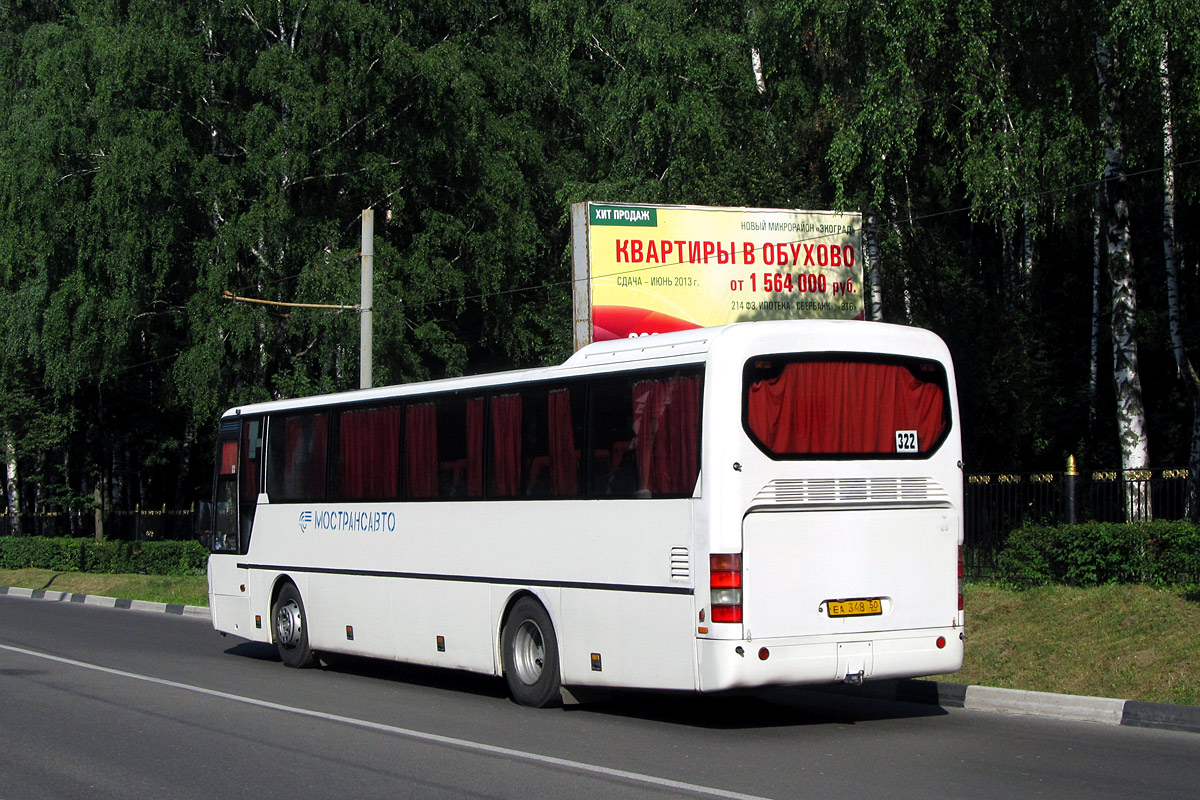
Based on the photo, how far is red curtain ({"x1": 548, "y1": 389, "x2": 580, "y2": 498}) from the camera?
11.7 metres

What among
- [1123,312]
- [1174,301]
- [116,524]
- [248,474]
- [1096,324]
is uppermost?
[1096,324]

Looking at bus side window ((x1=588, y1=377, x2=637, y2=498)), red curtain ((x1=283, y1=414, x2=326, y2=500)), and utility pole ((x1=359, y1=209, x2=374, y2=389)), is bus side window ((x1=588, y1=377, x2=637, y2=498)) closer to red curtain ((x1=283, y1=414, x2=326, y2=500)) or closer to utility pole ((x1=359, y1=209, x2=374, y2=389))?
red curtain ((x1=283, y1=414, x2=326, y2=500))

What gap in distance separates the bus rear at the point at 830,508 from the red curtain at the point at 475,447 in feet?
10.7

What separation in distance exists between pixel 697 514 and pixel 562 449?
1935mm

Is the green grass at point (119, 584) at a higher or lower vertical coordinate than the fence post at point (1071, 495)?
lower

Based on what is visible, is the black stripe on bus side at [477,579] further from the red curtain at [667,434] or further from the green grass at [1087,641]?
the green grass at [1087,641]

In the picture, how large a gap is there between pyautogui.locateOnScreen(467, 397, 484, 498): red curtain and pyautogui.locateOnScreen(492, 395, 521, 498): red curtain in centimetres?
21

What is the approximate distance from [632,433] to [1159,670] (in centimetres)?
506

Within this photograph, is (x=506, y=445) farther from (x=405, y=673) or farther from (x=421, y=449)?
(x=405, y=673)

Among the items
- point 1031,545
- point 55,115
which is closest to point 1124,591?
point 1031,545

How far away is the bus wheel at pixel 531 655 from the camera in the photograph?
39.2 feet

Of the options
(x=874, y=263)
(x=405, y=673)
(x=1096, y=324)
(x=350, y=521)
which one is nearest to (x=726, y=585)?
(x=350, y=521)

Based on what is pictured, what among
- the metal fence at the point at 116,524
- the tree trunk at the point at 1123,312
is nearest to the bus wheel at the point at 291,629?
the tree trunk at the point at 1123,312

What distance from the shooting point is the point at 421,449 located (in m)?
13.7
